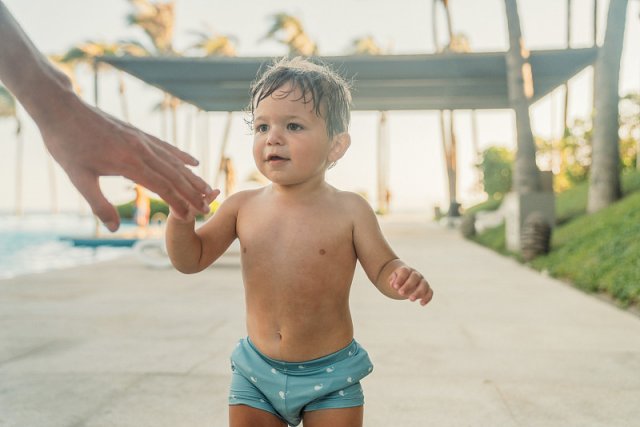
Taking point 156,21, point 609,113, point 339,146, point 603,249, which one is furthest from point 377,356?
point 156,21

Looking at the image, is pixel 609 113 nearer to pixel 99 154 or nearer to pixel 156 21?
pixel 99 154

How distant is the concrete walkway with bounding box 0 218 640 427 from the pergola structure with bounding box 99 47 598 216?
5.41m

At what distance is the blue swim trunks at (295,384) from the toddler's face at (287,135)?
55cm

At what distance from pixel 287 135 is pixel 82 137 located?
99cm

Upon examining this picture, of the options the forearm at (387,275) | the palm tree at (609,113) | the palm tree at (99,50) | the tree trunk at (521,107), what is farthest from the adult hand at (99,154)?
the palm tree at (99,50)

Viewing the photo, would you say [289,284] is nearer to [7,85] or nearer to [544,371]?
[7,85]

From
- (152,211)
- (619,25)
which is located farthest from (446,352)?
(152,211)

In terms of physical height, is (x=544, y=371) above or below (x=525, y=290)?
above

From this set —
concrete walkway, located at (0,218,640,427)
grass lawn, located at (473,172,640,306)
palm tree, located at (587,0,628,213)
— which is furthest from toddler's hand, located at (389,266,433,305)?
palm tree, located at (587,0,628,213)

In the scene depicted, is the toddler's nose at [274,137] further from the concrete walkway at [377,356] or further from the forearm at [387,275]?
the concrete walkway at [377,356]

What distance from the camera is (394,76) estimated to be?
47.5 feet

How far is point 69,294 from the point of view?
22.6ft

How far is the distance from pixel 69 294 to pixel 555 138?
16.1 meters

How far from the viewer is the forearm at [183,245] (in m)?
1.94
